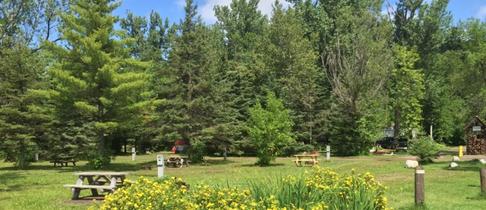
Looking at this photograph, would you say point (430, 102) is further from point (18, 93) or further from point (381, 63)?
point (18, 93)

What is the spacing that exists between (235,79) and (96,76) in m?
18.1

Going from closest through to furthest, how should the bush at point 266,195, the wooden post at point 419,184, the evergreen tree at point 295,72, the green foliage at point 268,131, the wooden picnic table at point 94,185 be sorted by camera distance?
the bush at point 266,195 < the wooden post at point 419,184 < the wooden picnic table at point 94,185 < the green foliage at point 268,131 < the evergreen tree at point 295,72

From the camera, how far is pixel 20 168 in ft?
90.7

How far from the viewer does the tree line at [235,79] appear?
27672 millimetres

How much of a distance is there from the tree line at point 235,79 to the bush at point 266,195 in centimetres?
1438

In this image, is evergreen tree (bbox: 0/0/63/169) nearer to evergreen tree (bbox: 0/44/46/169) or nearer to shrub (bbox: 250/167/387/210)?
evergreen tree (bbox: 0/44/46/169)

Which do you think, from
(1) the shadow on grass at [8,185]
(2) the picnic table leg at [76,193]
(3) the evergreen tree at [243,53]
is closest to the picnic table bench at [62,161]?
(1) the shadow on grass at [8,185]

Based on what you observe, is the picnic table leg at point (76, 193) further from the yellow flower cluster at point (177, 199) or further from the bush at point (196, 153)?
the bush at point (196, 153)

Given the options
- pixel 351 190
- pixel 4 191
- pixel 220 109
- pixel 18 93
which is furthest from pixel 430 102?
pixel 351 190

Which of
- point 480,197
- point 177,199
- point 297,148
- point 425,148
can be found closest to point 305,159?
point 425,148

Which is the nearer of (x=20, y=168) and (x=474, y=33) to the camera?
(x=20, y=168)

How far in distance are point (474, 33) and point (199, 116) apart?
23.1m

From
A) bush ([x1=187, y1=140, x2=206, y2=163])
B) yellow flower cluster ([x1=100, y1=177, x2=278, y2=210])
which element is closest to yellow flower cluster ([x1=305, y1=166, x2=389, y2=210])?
yellow flower cluster ([x1=100, y1=177, x2=278, y2=210])

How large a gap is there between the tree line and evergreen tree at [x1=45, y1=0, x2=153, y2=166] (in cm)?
7
